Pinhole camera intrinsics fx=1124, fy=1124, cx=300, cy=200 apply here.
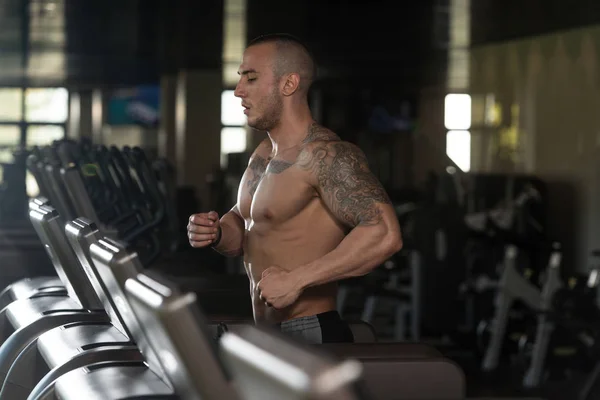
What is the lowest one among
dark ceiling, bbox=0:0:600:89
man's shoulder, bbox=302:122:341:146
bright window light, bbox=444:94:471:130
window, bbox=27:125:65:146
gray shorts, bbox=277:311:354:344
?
gray shorts, bbox=277:311:354:344

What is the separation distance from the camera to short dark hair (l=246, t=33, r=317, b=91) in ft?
9.62

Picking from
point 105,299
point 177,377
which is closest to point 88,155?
point 105,299

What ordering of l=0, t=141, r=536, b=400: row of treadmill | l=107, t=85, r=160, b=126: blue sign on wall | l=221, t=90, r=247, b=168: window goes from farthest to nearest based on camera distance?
l=107, t=85, r=160, b=126: blue sign on wall < l=221, t=90, r=247, b=168: window < l=0, t=141, r=536, b=400: row of treadmill

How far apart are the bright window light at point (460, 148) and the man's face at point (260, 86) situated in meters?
6.84

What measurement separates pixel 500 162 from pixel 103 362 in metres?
7.33

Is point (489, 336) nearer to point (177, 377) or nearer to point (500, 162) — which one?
point (500, 162)

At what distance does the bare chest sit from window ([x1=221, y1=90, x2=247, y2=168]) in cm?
758

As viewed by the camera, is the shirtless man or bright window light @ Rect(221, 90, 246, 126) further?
bright window light @ Rect(221, 90, 246, 126)

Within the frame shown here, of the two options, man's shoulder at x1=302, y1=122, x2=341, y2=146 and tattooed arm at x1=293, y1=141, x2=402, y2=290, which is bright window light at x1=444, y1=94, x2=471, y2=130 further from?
tattooed arm at x1=293, y1=141, x2=402, y2=290

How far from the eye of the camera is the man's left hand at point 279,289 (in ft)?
8.50

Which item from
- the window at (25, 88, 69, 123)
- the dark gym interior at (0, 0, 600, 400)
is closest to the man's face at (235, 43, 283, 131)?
the dark gym interior at (0, 0, 600, 400)

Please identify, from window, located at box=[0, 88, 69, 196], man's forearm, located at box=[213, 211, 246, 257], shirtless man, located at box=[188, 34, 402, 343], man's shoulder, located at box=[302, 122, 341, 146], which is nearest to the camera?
shirtless man, located at box=[188, 34, 402, 343]

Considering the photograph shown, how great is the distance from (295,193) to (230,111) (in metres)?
7.89

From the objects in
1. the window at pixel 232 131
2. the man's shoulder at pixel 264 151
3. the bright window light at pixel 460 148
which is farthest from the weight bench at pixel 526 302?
the man's shoulder at pixel 264 151
